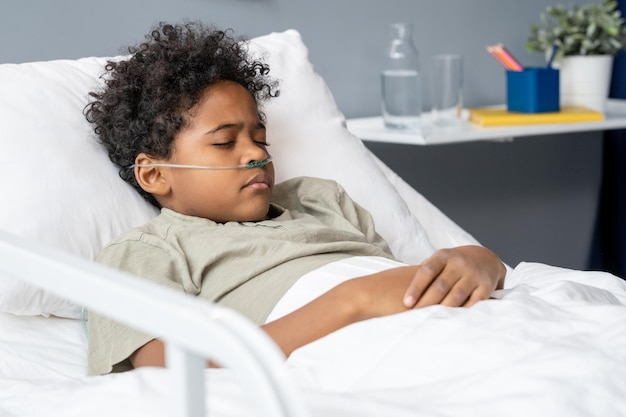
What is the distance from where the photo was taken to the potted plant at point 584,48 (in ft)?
7.91

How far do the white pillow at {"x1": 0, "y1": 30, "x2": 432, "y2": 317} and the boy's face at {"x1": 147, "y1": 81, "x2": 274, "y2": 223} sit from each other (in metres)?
0.10

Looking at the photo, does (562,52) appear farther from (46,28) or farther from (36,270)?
(36,270)

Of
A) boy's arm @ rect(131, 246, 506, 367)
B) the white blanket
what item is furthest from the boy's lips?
the white blanket

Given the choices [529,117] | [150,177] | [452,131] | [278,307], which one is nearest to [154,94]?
[150,177]

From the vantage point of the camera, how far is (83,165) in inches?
53.9

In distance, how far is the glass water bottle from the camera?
7.06 feet

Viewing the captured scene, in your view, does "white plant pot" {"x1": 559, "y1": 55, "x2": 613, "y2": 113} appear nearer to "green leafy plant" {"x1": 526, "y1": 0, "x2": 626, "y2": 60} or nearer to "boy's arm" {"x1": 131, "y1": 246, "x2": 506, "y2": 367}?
"green leafy plant" {"x1": 526, "y1": 0, "x2": 626, "y2": 60}

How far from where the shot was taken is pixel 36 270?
0.71 meters

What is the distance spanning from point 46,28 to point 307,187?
26.2 inches

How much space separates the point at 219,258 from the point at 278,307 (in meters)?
0.13

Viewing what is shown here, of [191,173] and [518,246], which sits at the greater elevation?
[191,173]

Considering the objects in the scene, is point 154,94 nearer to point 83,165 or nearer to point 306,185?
point 83,165

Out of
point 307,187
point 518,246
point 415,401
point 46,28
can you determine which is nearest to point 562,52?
point 518,246

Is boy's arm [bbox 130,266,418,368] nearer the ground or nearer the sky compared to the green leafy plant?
nearer the ground
